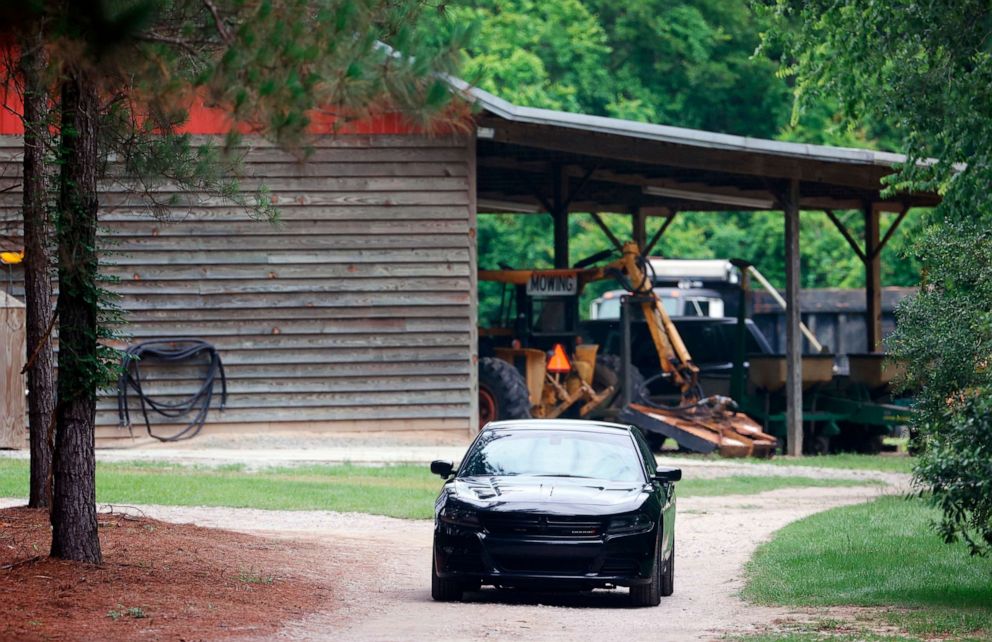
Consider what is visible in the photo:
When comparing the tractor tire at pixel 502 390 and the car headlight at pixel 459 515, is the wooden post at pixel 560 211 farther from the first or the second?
the car headlight at pixel 459 515

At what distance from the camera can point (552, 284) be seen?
1072 inches

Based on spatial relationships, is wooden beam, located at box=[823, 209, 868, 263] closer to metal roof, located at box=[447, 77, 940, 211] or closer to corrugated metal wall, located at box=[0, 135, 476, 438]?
metal roof, located at box=[447, 77, 940, 211]

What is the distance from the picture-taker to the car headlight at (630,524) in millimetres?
10805

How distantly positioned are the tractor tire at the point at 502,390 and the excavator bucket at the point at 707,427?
5.66 ft

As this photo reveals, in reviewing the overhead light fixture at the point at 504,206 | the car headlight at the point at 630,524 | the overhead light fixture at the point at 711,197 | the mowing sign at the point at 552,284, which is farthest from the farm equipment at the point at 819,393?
the car headlight at the point at 630,524

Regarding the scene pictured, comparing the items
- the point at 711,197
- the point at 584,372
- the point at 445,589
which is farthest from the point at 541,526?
the point at 711,197

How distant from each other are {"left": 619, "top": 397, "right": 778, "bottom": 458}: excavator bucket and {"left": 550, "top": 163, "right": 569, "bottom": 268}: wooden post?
504 centimetres

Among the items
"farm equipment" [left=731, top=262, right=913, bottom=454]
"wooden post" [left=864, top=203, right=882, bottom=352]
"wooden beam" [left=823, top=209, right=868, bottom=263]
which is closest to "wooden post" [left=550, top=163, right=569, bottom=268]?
"farm equipment" [left=731, top=262, right=913, bottom=454]

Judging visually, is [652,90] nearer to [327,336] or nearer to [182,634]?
[327,336]

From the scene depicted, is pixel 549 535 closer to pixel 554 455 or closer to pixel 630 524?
pixel 630 524

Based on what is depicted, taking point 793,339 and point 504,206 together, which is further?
point 504,206

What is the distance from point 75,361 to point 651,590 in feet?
14.7

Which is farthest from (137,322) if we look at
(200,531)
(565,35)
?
(565,35)

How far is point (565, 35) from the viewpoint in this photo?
1898 inches
